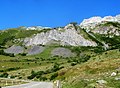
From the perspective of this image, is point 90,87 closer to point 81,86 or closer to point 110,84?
point 110,84

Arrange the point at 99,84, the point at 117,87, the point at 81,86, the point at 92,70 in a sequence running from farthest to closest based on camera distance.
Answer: the point at 92,70 → the point at 81,86 → the point at 99,84 → the point at 117,87

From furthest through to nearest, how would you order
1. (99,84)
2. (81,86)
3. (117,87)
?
(81,86) → (99,84) → (117,87)

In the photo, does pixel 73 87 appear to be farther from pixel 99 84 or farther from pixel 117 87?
pixel 117 87

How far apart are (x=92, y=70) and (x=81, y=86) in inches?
2410

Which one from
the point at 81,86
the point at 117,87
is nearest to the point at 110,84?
the point at 117,87

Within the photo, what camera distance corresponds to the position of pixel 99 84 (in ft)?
111

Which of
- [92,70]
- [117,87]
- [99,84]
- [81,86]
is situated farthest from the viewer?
[92,70]

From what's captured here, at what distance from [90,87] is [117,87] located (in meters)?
2.62

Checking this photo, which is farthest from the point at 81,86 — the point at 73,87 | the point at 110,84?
the point at 110,84

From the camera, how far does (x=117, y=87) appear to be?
103 ft

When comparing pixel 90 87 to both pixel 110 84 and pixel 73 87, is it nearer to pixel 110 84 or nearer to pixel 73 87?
pixel 110 84

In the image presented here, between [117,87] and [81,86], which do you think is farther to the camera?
[81,86]

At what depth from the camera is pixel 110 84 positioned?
3244 cm

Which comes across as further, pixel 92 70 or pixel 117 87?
pixel 92 70
